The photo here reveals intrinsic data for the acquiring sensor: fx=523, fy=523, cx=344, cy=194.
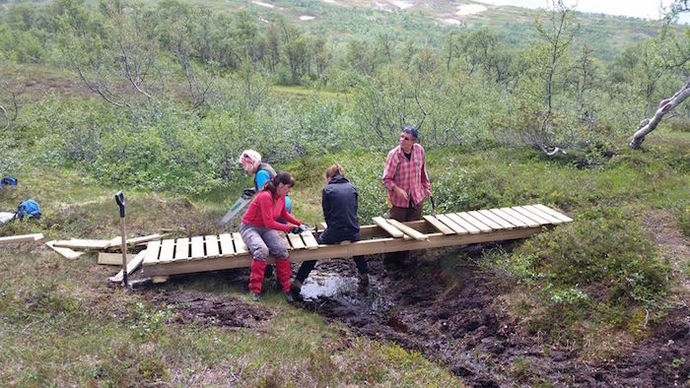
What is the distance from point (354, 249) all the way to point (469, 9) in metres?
122

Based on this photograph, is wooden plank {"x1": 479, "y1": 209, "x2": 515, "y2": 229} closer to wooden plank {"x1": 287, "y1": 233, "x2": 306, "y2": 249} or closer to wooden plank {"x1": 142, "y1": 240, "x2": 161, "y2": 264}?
wooden plank {"x1": 287, "y1": 233, "x2": 306, "y2": 249}

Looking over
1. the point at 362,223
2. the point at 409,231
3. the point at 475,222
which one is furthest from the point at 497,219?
the point at 362,223

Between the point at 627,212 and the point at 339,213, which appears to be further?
the point at 627,212

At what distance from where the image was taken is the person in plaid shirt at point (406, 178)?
7.96 m

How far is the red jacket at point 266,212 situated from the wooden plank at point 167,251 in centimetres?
114

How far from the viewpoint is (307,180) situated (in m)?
13.8

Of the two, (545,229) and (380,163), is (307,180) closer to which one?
(380,163)

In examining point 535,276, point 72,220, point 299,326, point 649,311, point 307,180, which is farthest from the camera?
point 307,180

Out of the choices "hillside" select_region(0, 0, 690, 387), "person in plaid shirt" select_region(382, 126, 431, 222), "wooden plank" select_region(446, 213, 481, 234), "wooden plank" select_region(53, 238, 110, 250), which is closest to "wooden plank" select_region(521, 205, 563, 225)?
"hillside" select_region(0, 0, 690, 387)

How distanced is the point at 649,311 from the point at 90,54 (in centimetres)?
2069

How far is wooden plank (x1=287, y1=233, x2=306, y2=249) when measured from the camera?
24.8 feet

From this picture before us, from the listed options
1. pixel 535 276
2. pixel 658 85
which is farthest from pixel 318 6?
pixel 535 276

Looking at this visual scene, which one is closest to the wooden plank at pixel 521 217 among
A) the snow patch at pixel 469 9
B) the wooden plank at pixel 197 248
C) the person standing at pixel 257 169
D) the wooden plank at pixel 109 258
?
the person standing at pixel 257 169

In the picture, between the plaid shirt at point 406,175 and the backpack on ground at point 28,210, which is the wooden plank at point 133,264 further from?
the plaid shirt at point 406,175
